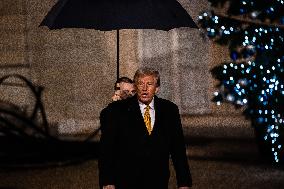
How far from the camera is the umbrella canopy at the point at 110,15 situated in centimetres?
637

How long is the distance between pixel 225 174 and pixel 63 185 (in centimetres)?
245

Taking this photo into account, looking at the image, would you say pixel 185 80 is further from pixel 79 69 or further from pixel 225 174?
pixel 225 174

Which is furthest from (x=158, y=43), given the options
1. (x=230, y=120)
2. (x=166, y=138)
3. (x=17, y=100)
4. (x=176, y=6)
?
(x=166, y=138)

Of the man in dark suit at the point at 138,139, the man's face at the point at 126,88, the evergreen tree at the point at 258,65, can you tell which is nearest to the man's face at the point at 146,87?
the man in dark suit at the point at 138,139

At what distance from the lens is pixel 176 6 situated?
6770 mm

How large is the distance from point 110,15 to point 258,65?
15.1 ft

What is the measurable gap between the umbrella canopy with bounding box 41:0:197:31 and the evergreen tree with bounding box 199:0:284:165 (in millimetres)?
4016

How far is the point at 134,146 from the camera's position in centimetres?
492

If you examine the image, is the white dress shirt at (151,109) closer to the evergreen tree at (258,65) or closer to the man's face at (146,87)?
the man's face at (146,87)

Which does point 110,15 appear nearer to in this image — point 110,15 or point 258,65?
point 110,15

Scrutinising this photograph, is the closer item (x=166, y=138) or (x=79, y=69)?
(x=166, y=138)

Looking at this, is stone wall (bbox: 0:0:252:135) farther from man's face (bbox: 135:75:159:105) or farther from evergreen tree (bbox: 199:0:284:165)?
man's face (bbox: 135:75:159:105)

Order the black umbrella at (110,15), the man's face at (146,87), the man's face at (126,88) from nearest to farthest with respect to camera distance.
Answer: the man's face at (146,87), the black umbrella at (110,15), the man's face at (126,88)

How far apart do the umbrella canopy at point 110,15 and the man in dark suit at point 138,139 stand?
1573mm
